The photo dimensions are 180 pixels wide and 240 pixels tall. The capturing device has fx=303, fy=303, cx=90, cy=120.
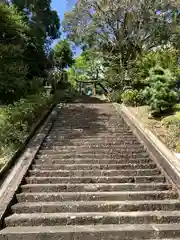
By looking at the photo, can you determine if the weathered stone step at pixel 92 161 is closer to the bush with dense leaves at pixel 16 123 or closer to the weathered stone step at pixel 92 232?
the bush with dense leaves at pixel 16 123

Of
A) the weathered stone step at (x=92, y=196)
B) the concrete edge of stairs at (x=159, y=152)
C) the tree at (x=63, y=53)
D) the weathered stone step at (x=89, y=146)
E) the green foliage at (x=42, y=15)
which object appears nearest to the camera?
the weathered stone step at (x=92, y=196)

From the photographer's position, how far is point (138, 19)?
18.3 m

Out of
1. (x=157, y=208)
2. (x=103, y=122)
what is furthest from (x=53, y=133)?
(x=157, y=208)

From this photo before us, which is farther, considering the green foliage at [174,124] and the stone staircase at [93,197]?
the green foliage at [174,124]

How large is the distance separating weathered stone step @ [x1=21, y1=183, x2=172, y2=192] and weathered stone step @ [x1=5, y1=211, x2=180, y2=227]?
78cm

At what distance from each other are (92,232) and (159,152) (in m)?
3.39

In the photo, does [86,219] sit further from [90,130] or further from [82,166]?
[90,130]

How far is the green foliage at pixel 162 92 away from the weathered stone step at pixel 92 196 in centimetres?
565

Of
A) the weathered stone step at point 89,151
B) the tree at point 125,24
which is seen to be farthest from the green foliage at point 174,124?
the tree at point 125,24

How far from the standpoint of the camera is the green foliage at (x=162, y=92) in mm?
10531

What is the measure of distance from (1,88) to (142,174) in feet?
19.1

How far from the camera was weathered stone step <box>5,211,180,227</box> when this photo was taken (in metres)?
4.65

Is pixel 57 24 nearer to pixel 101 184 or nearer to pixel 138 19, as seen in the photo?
pixel 138 19

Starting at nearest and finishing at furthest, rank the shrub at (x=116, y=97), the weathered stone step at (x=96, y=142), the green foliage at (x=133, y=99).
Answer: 1. the weathered stone step at (x=96, y=142)
2. the green foliage at (x=133, y=99)
3. the shrub at (x=116, y=97)
